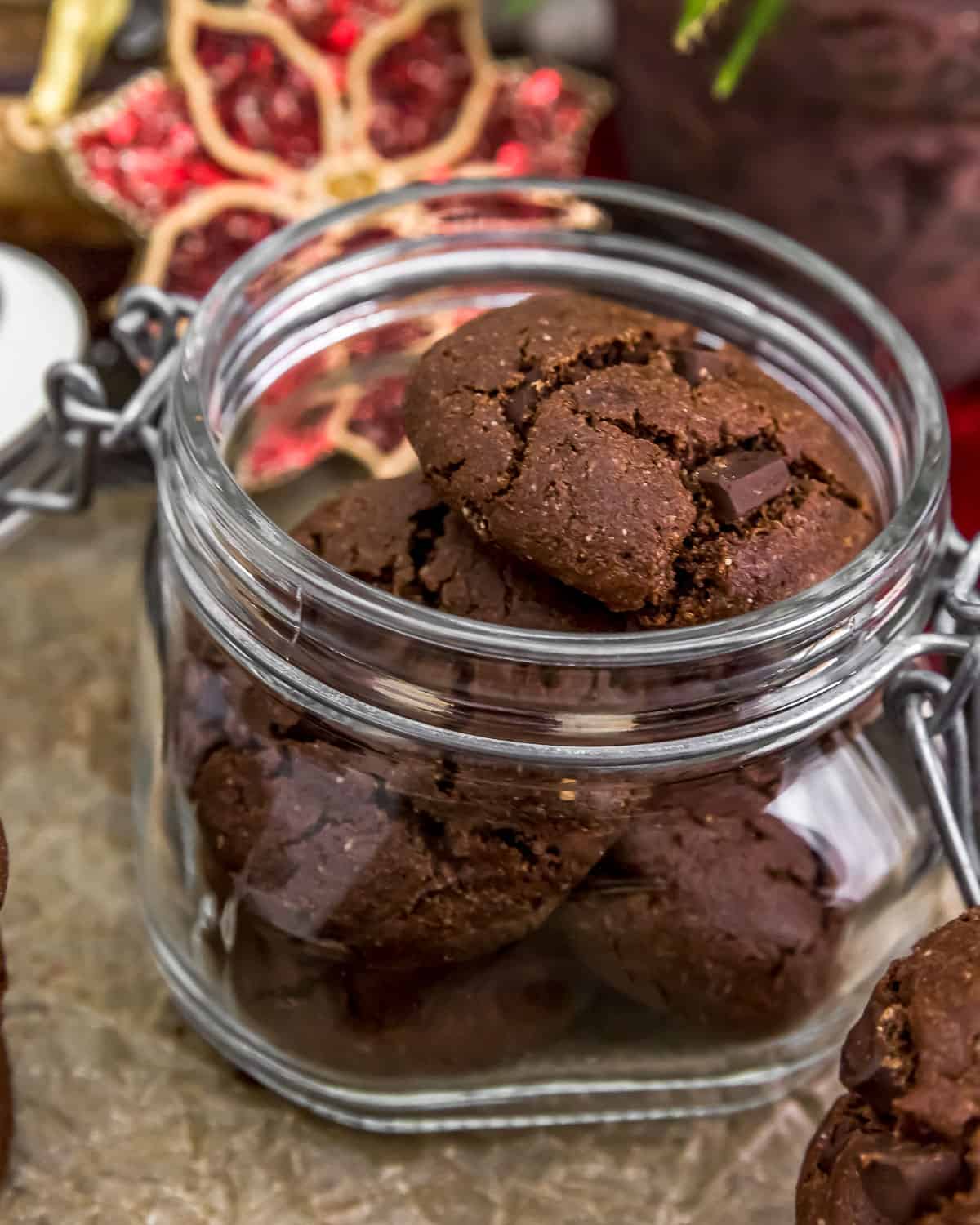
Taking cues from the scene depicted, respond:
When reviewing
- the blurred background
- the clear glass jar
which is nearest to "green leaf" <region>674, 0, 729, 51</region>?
the blurred background

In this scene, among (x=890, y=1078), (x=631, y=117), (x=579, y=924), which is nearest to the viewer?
(x=890, y=1078)

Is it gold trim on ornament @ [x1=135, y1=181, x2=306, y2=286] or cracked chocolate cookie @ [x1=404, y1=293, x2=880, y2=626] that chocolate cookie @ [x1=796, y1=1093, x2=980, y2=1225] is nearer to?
cracked chocolate cookie @ [x1=404, y1=293, x2=880, y2=626]

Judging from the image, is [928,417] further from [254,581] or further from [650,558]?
[254,581]

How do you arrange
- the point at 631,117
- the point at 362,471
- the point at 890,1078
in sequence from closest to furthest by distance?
the point at 890,1078 → the point at 362,471 → the point at 631,117

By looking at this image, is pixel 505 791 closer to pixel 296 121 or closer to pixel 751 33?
pixel 751 33

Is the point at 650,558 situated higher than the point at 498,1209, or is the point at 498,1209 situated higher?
the point at 650,558

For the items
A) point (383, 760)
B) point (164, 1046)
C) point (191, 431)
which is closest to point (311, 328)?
point (191, 431)
